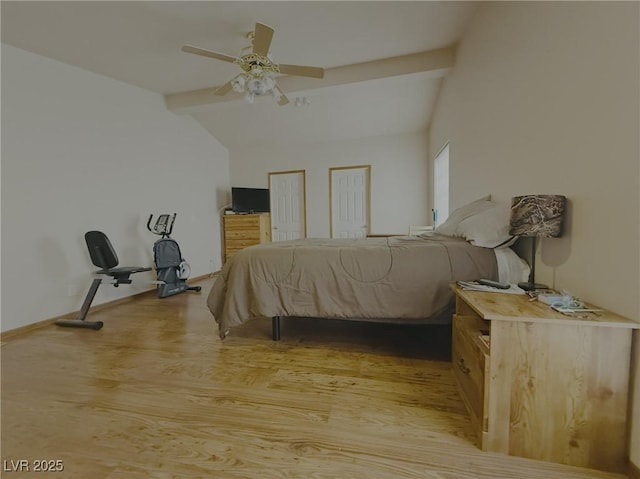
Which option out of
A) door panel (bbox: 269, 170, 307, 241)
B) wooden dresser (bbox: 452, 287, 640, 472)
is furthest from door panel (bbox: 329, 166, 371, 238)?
wooden dresser (bbox: 452, 287, 640, 472)

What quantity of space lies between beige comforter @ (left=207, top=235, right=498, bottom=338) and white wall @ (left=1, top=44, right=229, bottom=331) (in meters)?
1.99

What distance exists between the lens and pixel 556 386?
1.06m

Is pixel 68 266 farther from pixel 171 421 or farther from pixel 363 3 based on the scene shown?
pixel 363 3

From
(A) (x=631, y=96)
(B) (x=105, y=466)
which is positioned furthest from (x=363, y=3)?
(B) (x=105, y=466)

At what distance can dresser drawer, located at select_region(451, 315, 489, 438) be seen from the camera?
45.1 inches

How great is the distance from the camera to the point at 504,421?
3.63ft

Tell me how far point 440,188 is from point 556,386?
12.4 feet

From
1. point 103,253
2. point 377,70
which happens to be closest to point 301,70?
point 377,70

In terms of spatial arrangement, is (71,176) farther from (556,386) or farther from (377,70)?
(556,386)

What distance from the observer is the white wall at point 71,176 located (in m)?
2.57

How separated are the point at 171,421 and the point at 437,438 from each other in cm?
124

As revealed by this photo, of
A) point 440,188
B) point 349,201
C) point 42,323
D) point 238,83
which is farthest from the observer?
point 349,201

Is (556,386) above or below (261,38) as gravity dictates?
below

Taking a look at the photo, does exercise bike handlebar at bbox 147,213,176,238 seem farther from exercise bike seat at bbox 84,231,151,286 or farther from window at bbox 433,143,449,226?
window at bbox 433,143,449,226
